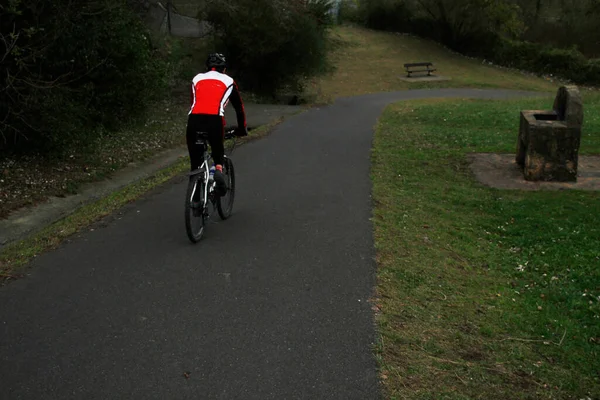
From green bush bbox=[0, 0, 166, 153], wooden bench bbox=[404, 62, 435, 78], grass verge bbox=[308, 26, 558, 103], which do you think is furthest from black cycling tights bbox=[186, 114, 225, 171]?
wooden bench bbox=[404, 62, 435, 78]

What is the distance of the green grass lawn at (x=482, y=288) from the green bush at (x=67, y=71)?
555 centimetres

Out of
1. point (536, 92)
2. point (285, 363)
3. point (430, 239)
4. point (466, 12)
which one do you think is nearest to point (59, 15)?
point (430, 239)

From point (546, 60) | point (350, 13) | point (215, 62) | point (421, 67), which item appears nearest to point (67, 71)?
point (215, 62)

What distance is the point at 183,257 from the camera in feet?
21.4

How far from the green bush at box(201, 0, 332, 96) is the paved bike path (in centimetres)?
1587

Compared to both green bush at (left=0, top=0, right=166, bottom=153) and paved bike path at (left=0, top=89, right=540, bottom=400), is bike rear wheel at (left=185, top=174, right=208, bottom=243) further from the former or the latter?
green bush at (left=0, top=0, right=166, bottom=153)

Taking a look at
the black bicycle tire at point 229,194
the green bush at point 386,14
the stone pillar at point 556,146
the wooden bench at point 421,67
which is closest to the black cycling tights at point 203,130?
the black bicycle tire at point 229,194

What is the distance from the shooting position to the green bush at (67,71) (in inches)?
400

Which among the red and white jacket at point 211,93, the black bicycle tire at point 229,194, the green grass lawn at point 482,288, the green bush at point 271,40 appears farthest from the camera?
the green bush at point 271,40

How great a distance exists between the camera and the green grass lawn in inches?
170

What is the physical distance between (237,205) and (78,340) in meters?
4.41

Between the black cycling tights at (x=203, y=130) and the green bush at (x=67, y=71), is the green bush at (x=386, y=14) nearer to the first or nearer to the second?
the green bush at (x=67, y=71)

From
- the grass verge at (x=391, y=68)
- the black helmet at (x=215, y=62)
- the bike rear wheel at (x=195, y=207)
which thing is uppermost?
the black helmet at (x=215, y=62)

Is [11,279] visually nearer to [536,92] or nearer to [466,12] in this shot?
[536,92]
